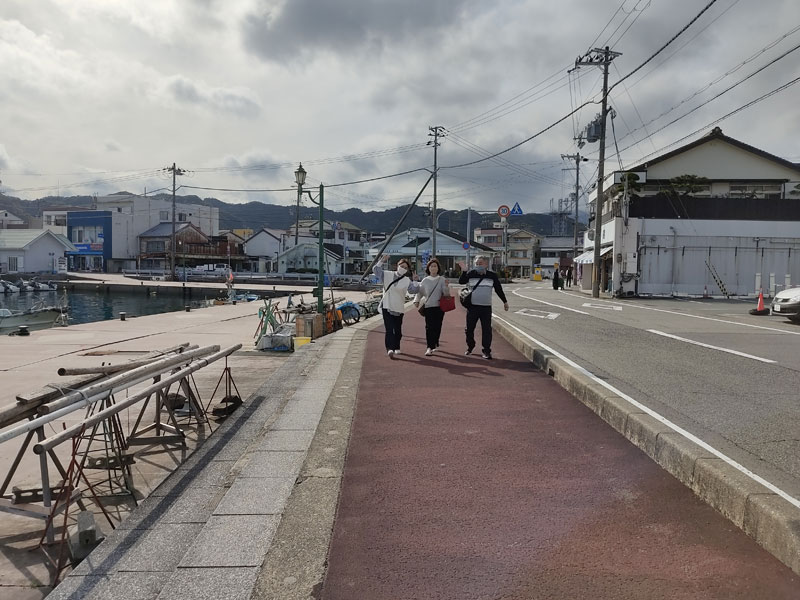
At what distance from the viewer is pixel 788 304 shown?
50.8 ft

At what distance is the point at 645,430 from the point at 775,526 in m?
1.68

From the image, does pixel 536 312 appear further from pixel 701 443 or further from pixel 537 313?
pixel 701 443

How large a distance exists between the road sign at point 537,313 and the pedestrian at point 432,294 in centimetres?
785

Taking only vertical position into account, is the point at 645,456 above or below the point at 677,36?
below

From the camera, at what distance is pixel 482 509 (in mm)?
3514

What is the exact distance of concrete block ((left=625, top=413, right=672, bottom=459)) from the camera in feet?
14.6

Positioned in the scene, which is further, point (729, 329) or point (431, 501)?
point (729, 329)

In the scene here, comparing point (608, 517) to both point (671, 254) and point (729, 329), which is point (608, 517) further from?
point (671, 254)

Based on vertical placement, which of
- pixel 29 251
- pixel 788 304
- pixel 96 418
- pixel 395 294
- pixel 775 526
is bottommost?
pixel 775 526

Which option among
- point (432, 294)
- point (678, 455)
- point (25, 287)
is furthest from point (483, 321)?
point (25, 287)

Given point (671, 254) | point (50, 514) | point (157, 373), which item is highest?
point (671, 254)

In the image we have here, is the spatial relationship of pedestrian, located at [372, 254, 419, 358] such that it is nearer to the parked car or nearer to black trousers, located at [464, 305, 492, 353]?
black trousers, located at [464, 305, 492, 353]

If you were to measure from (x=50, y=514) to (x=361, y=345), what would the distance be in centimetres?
754

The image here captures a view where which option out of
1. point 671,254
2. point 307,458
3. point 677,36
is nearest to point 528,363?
point 307,458
